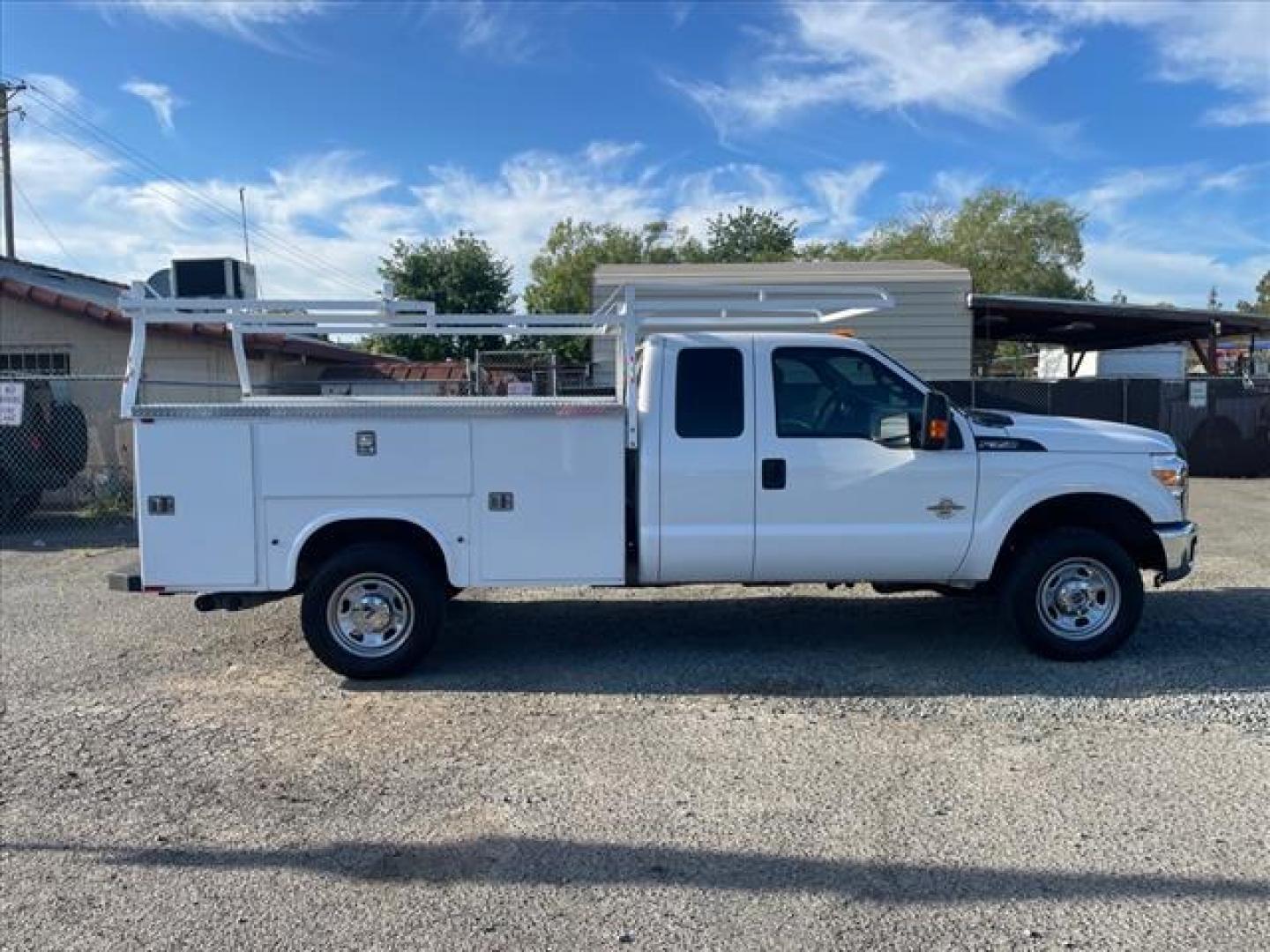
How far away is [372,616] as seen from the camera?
6.20 meters

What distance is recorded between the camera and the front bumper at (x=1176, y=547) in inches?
249

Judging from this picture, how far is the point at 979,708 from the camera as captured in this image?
5.53 meters

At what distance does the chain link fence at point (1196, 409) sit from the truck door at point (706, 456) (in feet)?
41.8

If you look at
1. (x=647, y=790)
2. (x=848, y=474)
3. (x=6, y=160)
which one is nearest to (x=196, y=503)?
(x=647, y=790)

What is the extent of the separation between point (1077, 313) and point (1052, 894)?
1612 centimetres

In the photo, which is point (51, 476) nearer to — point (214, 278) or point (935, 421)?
point (214, 278)

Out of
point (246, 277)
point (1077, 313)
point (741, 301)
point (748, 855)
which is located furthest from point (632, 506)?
point (1077, 313)

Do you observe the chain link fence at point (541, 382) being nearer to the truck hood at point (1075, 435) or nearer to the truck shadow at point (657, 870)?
the truck hood at point (1075, 435)

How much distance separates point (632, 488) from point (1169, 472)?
3.40 m

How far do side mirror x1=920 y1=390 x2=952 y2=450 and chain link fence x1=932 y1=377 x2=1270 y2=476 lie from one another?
1232cm

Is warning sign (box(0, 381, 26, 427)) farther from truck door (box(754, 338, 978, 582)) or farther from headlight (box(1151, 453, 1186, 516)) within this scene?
headlight (box(1151, 453, 1186, 516))

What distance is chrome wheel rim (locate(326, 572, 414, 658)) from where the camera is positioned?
6.15 m

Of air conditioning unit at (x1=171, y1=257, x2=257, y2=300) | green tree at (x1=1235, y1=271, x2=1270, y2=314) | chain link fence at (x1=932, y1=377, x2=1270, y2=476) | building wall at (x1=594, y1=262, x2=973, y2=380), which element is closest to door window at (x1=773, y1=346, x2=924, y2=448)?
air conditioning unit at (x1=171, y1=257, x2=257, y2=300)

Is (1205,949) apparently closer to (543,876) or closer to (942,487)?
(543,876)
